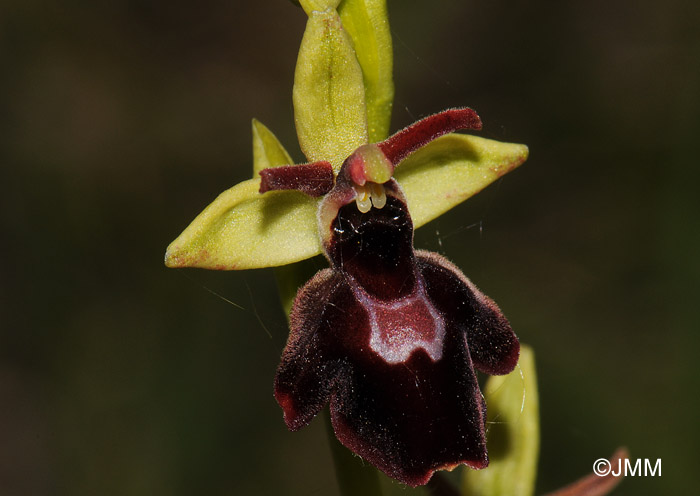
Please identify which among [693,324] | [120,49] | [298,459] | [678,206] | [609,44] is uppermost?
[120,49]

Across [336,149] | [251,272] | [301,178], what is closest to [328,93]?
[336,149]

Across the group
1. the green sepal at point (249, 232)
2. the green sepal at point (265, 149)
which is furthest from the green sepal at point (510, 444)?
the green sepal at point (265, 149)

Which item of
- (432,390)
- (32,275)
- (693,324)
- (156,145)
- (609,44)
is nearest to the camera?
(432,390)

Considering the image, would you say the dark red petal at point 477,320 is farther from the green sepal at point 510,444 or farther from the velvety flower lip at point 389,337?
the green sepal at point 510,444

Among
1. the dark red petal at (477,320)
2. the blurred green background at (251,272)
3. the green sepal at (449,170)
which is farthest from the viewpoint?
the blurred green background at (251,272)

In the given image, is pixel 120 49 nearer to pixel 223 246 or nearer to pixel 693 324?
pixel 693 324

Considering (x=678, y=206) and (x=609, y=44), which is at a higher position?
(x=609, y=44)

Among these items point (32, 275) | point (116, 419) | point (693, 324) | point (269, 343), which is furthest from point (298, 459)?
point (693, 324)
